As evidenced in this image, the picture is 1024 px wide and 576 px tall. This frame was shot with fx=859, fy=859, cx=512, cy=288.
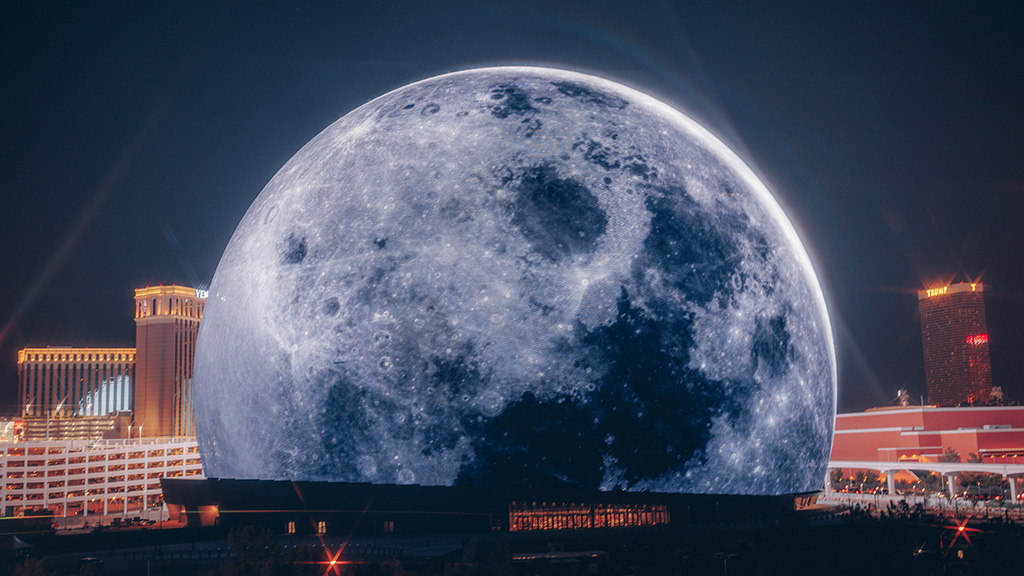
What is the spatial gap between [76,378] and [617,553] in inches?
7198

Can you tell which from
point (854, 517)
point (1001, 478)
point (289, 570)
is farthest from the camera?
point (1001, 478)

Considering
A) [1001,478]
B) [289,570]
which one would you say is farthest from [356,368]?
[1001,478]

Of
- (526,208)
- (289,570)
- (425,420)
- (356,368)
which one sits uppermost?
(526,208)

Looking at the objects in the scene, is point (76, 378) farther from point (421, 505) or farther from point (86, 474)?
point (421, 505)

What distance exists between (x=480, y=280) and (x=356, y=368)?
503 centimetres

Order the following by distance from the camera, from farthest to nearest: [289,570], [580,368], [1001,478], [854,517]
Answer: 1. [1001,478]
2. [854,517]
3. [580,368]
4. [289,570]

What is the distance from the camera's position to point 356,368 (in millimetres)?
27844

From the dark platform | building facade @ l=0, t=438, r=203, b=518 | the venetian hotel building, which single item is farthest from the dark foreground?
the venetian hotel building

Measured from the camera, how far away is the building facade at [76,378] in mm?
179500

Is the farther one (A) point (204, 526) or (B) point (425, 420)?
(A) point (204, 526)

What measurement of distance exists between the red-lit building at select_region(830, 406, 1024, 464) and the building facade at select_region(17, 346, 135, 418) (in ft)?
498

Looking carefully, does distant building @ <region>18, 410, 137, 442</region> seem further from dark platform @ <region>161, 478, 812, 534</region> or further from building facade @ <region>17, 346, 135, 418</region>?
dark platform @ <region>161, 478, 812, 534</region>

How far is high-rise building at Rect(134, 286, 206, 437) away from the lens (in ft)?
528

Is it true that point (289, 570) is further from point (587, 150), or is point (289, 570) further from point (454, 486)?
point (587, 150)
